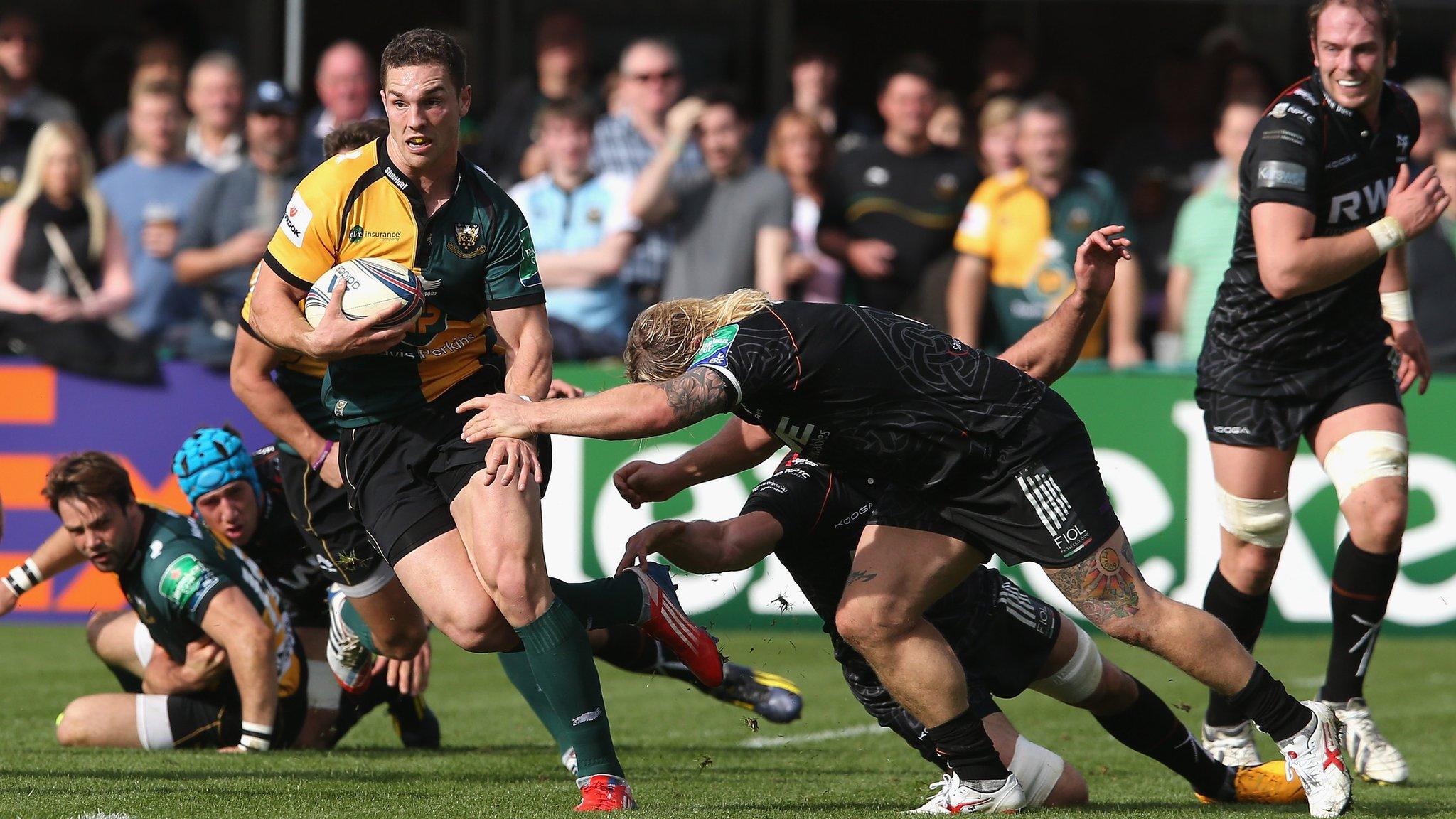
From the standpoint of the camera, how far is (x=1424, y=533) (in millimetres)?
10453

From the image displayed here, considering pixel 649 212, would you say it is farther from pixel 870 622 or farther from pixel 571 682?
pixel 870 622

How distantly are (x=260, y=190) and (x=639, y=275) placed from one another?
7.70ft

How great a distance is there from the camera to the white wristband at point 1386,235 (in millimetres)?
6125

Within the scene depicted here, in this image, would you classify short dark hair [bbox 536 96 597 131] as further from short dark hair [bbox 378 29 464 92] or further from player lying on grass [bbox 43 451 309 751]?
short dark hair [bbox 378 29 464 92]

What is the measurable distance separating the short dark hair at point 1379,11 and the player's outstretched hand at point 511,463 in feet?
10.2

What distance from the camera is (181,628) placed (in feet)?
23.1

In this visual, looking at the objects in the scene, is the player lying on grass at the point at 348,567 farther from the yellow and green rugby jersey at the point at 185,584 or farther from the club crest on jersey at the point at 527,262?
the club crest on jersey at the point at 527,262

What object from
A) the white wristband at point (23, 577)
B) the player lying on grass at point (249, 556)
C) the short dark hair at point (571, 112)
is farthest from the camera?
the short dark hair at point (571, 112)

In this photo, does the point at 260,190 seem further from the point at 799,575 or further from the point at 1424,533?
the point at 1424,533

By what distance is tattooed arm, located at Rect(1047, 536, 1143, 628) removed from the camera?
519cm

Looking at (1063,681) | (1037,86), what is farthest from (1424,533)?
(1063,681)

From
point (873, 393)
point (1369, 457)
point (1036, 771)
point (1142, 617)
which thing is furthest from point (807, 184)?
point (1142, 617)

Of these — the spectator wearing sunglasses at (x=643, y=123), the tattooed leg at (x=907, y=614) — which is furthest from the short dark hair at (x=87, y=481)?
the spectator wearing sunglasses at (x=643, y=123)

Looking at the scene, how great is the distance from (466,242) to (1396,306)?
3484 mm
